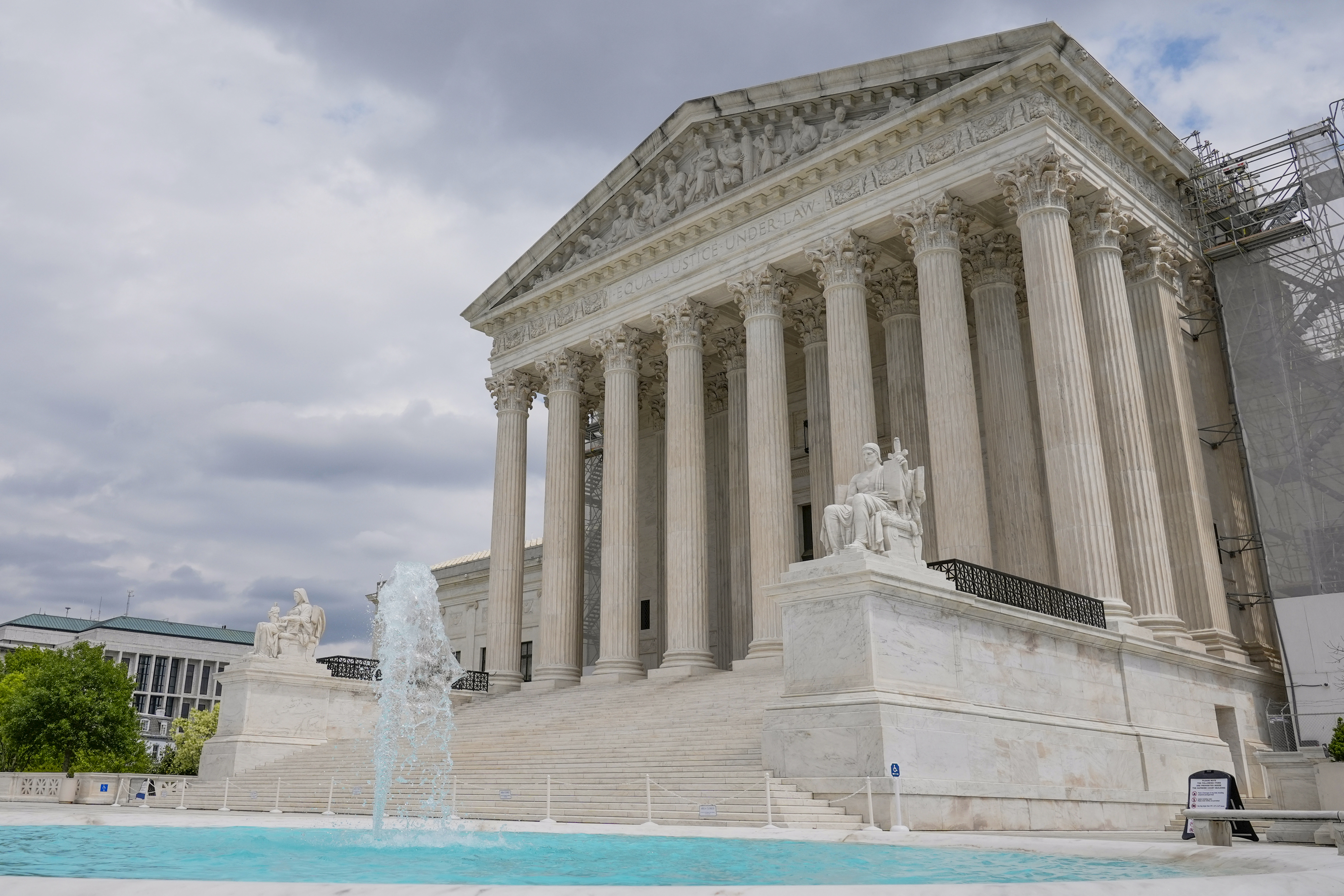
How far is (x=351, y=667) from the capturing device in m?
33.3

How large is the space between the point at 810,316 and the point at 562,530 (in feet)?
35.7

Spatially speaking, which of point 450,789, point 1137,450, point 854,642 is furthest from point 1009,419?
point 450,789

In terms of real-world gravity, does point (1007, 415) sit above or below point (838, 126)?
below

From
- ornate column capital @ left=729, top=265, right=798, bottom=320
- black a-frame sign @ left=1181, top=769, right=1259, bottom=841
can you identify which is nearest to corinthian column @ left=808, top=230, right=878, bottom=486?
ornate column capital @ left=729, top=265, right=798, bottom=320

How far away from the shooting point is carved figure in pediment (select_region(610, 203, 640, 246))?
115 ft

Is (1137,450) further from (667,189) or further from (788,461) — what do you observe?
(667,189)

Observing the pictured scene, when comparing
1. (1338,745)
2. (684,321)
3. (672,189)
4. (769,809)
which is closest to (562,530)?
(684,321)

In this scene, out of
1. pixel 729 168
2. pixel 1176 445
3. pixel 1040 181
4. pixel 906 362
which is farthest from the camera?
pixel 729 168

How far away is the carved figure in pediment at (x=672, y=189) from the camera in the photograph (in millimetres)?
33719

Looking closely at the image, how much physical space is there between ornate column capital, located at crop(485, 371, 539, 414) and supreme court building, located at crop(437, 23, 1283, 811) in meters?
0.11

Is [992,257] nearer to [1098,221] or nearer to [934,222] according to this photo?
[1098,221]

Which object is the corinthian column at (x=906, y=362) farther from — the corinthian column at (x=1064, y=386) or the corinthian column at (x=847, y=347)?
the corinthian column at (x=1064, y=386)

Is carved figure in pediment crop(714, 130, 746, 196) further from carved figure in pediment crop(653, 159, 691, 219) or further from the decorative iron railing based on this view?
the decorative iron railing

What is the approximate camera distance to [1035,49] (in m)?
24.9
